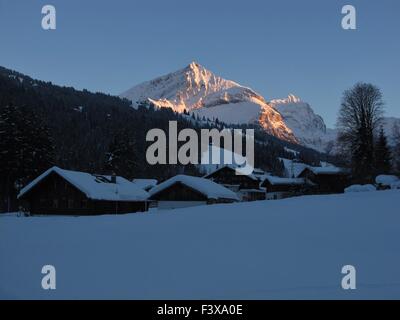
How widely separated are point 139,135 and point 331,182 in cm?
10633

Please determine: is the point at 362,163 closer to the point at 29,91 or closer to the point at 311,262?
the point at 311,262

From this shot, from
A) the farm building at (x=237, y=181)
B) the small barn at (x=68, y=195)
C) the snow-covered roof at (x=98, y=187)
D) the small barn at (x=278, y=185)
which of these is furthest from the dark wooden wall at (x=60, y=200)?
the small barn at (x=278, y=185)

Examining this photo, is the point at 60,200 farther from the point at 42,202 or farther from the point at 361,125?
the point at 361,125

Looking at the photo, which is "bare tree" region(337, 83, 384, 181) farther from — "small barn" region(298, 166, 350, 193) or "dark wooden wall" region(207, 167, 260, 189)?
"dark wooden wall" region(207, 167, 260, 189)

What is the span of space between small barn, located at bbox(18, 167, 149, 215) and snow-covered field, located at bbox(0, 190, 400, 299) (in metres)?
25.5

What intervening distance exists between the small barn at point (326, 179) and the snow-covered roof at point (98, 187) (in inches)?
1199

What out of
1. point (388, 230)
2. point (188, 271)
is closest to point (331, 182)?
point (388, 230)

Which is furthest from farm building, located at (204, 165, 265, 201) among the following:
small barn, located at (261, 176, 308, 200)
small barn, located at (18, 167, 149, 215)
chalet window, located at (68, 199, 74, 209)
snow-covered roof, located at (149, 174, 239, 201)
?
chalet window, located at (68, 199, 74, 209)

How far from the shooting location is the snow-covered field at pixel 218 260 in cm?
829

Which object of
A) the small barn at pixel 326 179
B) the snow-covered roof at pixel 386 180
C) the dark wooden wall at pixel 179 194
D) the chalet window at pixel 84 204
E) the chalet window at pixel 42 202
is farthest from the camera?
the small barn at pixel 326 179

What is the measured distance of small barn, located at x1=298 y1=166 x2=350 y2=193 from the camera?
2505 inches

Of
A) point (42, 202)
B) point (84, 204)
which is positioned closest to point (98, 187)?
point (84, 204)

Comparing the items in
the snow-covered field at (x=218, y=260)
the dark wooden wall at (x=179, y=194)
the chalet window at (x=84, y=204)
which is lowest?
the snow-covered field at (x=218, y=260)

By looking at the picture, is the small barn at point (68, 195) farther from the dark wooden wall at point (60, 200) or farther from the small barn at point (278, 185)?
the small barn at point (278, 185)
